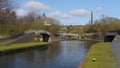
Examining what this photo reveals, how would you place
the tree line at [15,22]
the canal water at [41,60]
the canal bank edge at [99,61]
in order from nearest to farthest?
the canal bank edge at [99,61]
the canal water at [41,60]
the tree line at [15,22]

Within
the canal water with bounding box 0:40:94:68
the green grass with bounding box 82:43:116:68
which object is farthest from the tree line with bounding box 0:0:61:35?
the green grass with bounding box 82:43:116:68

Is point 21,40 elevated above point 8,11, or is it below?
below

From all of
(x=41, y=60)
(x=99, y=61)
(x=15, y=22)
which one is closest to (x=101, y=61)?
(x=99, y=61)

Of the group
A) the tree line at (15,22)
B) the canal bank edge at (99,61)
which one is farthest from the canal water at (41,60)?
the tree line at (15,22)

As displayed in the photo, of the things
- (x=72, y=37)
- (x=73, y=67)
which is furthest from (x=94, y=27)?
(x=73, y=67)

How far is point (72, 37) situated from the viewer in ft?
447

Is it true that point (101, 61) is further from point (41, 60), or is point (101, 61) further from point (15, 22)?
point (15, 22)

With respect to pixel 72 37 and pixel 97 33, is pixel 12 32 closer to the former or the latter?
pixel 72 37

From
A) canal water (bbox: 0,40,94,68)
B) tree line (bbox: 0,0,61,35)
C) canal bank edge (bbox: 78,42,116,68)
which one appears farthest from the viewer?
tree line (bbox: 0,0,61,35)

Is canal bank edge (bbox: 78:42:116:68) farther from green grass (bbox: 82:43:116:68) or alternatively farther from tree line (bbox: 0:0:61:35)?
tree line (bbox: 0:0:61:35)

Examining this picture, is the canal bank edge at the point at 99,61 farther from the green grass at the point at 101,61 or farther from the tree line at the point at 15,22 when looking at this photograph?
the tree line at the point at 15,22

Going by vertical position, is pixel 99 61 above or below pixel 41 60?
above

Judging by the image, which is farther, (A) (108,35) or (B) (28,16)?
(B) (28,16)

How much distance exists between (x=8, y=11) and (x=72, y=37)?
76901 millimetres
